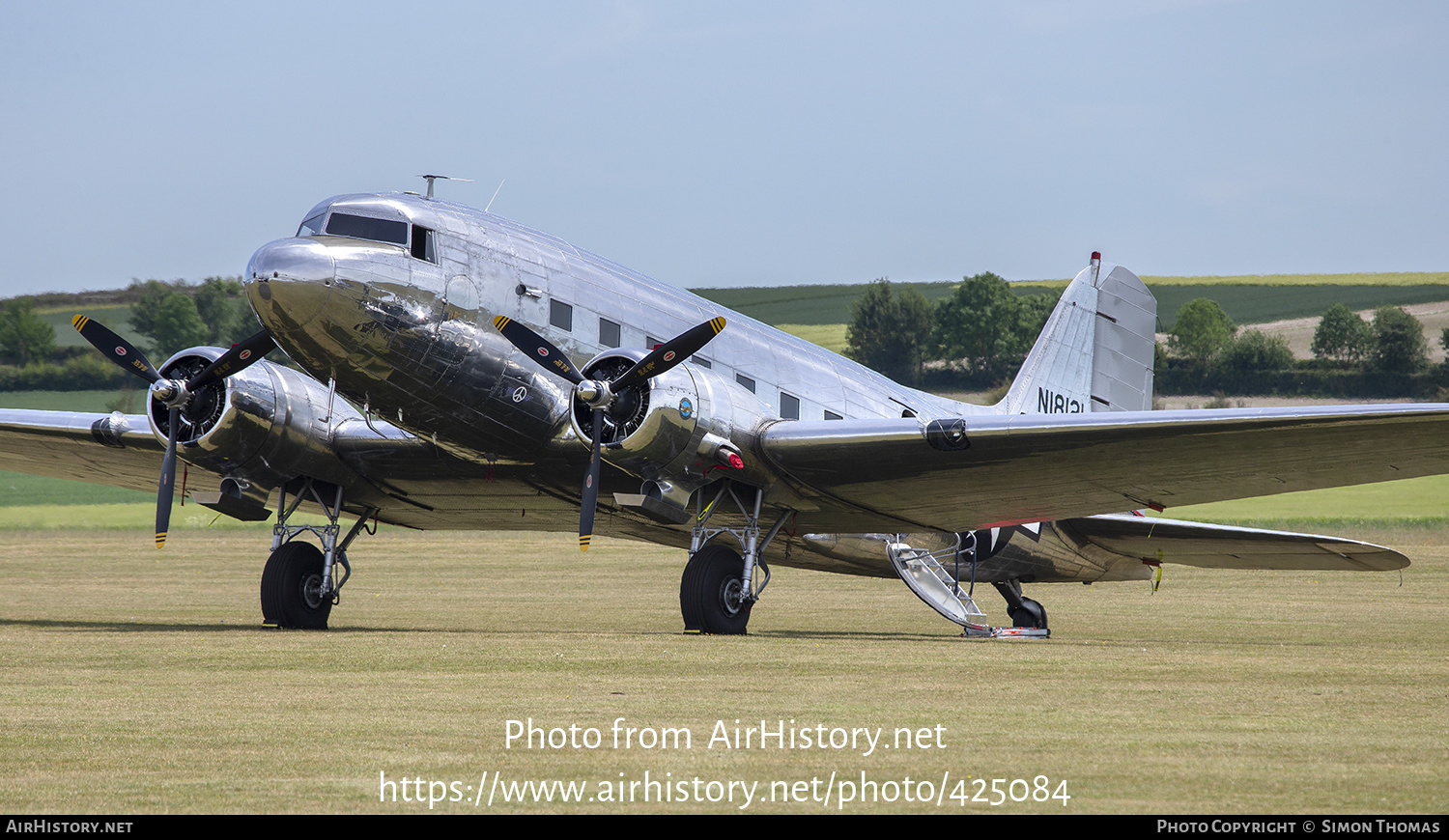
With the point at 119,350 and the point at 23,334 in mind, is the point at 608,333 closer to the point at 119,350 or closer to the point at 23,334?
the point at 119,350

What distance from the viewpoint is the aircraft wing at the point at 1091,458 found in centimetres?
1448

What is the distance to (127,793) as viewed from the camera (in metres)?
6.90

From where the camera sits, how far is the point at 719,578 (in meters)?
16.3

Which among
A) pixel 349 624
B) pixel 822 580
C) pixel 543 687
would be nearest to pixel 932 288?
pixel 822 580

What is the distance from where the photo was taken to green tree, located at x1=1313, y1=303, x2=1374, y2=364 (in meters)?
92.6

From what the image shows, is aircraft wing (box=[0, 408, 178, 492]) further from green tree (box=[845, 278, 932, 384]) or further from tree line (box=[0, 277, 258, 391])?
green tree (box=[845, 278, 932, 384])

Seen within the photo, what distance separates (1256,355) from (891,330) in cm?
2351

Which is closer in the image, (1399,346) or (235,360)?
(235,360)

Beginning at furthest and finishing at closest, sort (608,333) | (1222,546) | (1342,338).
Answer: (1342,338) → (1222,546) → (608,333)

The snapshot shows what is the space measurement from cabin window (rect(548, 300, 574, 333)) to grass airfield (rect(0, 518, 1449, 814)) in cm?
332

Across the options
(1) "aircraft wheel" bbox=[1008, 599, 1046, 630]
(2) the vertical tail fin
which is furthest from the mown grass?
(1) "aircraft wheel" bbox=[1008, 599, 1046, 630]

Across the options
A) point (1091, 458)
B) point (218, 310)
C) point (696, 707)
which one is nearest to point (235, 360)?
point (696, 707)

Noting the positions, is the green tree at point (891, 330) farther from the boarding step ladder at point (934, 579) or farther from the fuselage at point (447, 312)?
the fuselage at point (447, 312)

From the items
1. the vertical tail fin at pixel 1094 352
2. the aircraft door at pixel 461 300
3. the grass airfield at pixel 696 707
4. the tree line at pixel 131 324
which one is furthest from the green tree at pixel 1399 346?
the aircraft door at pixel 461 300
